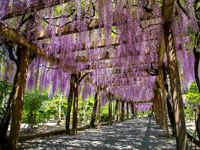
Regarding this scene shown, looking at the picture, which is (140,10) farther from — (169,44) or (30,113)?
(30,113)

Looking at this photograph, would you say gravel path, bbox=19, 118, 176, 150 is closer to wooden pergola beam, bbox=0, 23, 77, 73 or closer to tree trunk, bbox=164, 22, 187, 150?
tree trunk, bbox=164, 22, 187, 150

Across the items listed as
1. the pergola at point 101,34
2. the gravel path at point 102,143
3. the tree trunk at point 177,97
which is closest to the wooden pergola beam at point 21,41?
the pergola at point 101,34

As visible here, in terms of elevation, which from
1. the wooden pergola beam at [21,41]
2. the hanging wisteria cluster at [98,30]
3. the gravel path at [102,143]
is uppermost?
the hanging wisteria cluster at [98,30]

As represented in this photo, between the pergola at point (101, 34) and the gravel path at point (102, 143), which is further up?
the pergola at point (101, 34)

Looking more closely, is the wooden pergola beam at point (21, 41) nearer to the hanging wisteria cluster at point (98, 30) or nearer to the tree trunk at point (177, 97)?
the hanging wisteria cluster at point (98, 30)

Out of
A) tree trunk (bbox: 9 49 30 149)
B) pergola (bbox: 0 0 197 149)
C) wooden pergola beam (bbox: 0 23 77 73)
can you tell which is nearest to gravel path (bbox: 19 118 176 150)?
tree trunk (bbox: 9 49 30 149)

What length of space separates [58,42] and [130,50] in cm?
214

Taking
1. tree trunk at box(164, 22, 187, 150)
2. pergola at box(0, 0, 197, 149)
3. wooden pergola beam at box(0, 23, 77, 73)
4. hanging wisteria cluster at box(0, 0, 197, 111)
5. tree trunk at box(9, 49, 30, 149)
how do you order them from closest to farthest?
tree trunk at box(164, 22, 187, 150) → pergola at box(0, 0, 197, 149) → hanging wisteria cluster at box(0, 0, 197, 111) → wooden pergola beam at box(0, 23, 77, 73) → tree trunk at box(9, 49, 30, 149)

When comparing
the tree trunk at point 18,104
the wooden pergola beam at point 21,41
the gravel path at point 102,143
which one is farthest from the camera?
the gravel path at point 102,143

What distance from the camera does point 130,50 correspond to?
4.50 meters

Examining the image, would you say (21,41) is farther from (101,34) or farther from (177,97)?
(177,97)

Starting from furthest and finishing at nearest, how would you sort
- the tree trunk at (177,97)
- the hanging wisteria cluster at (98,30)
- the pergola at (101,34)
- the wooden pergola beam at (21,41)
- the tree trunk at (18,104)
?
1. the tree trunk at (18,104)
2. the wooden pergola beam at (21,41)
3. the hanging wisteria cluster at (98,30)
4. the pergola at (101,34)
5. the tree trunk at (177,97)

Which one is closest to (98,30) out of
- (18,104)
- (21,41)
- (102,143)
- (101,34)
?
(101,34)

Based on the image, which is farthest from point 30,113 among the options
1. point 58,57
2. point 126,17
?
point 126,17
